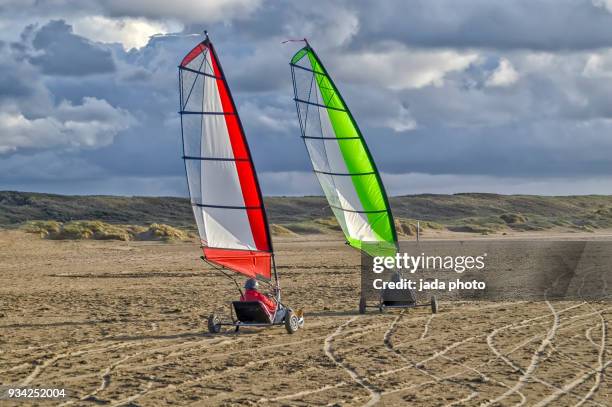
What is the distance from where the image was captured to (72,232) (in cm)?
3609

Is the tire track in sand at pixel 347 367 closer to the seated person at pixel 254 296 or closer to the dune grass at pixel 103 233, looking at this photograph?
the seated person at pixel 254 296

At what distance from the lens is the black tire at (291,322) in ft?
40.9

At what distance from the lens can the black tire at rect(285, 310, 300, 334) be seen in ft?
40.9

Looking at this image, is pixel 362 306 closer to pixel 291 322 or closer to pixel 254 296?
pixel 291 322

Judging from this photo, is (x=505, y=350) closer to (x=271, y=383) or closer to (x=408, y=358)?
(x=408, y=358)

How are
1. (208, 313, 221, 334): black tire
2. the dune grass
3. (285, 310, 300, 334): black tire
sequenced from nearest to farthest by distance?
(285, 310, 300, 334): black tire < (208, 313, 221, 334): black tire < the dune grass

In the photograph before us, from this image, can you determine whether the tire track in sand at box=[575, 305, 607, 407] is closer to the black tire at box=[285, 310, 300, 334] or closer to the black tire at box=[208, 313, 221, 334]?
the black tire at box=[285, 310, 300, 334]

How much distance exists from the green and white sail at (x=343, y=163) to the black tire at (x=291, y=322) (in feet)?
10.7

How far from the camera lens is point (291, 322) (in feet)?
41.1

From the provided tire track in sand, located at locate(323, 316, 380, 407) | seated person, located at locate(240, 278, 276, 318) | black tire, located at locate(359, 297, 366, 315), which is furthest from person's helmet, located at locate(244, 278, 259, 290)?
black tire, located at locate(359, 297, 366, 315)

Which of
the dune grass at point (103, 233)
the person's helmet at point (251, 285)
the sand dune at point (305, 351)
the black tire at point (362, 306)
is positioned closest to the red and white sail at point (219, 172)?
the person's helmet at point (251, 285)

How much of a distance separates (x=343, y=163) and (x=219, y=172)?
3509 millimetres

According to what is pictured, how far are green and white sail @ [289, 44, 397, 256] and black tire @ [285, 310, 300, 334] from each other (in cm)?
→ 326

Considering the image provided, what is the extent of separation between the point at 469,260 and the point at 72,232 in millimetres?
15075
